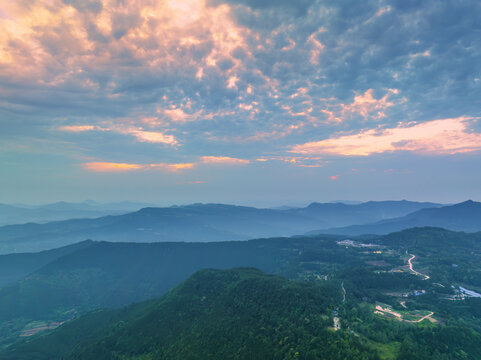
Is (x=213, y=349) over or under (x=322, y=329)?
under

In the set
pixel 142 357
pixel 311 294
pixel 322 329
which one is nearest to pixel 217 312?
pixel 142 357

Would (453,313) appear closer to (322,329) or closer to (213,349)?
(322,329)

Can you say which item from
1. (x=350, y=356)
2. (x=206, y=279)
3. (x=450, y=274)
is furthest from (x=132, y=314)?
(x=450, y=274)

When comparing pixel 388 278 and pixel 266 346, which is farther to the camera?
pixel 388 278

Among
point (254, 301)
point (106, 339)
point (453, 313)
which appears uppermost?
point (254, 301)

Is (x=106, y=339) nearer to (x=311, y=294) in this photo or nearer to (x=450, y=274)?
(x=311, y=294)

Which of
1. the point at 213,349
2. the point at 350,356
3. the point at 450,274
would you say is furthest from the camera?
the point at 450,274

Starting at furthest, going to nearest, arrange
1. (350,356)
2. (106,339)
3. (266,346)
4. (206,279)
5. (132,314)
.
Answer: (206,279)
(132,314)
(106,339)
(266,346)
(350,356)
